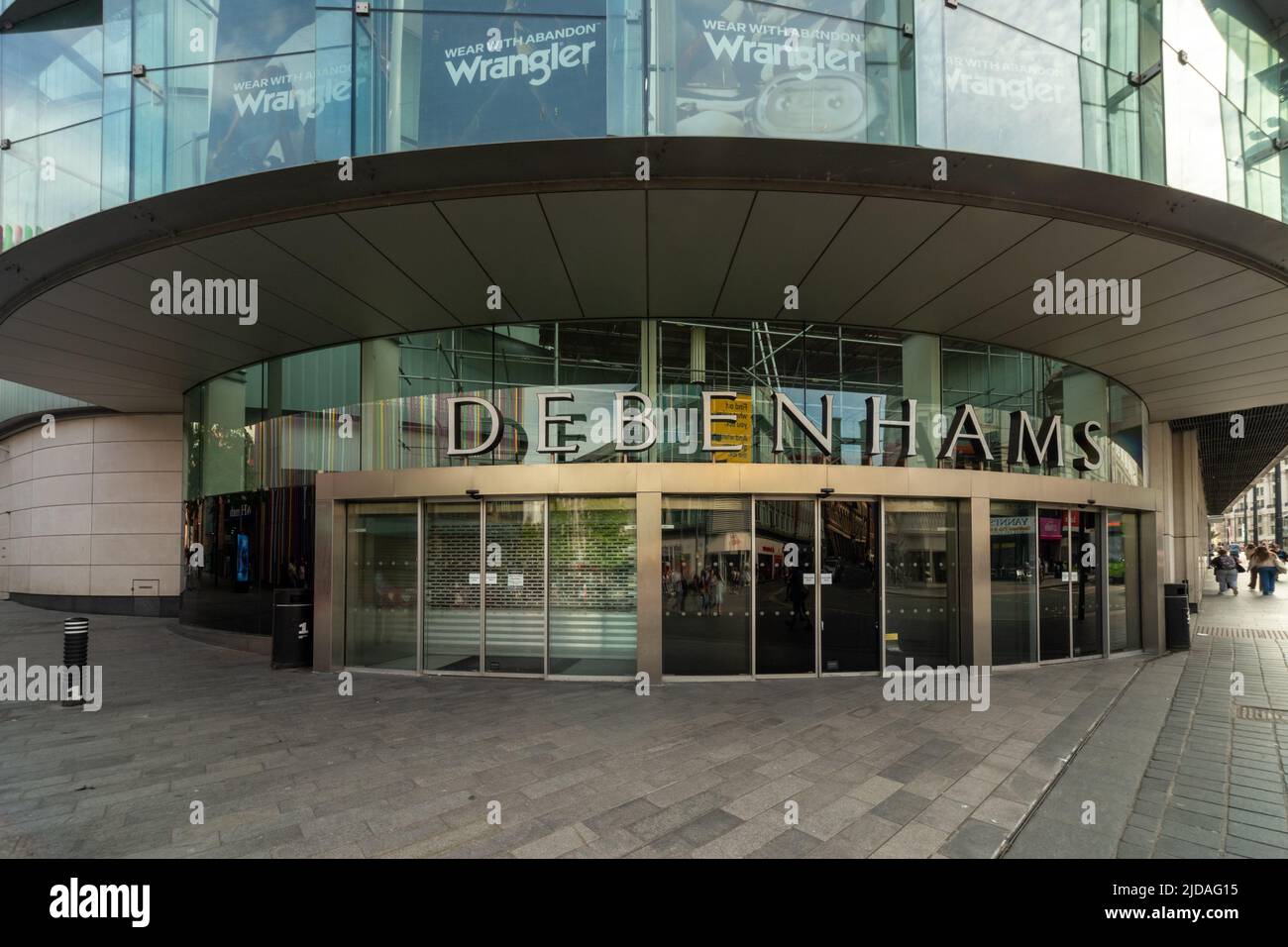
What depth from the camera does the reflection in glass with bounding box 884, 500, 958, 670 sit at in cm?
982

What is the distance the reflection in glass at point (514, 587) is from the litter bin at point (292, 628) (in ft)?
10.7

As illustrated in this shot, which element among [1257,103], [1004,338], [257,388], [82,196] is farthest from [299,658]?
[1257,103]

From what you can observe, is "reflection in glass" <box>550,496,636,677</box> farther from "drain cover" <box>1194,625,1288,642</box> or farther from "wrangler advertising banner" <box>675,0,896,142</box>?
"drain cover" <box>1194,625,1288,642</box>

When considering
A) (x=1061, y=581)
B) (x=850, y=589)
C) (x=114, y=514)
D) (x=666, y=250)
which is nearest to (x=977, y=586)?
(x=850, y=589)

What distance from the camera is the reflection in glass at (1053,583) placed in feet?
35.7

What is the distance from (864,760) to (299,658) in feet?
30.1

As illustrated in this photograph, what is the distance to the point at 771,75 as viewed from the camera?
6625mm

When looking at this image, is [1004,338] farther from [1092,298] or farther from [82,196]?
[82,196]

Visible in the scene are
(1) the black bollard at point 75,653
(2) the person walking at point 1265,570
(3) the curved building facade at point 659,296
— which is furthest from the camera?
(2) the person walking at point 1265,570

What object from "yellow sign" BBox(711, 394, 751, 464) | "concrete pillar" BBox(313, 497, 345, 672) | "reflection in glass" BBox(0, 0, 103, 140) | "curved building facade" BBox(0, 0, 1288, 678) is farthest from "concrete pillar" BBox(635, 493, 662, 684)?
"reflection in glass" BBox(0, 0, 103, 140)
